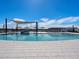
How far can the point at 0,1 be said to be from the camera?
32.0ft
